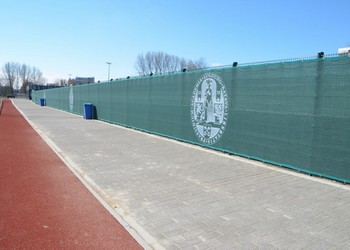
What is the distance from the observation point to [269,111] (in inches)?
300

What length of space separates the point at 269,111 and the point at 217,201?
356cm

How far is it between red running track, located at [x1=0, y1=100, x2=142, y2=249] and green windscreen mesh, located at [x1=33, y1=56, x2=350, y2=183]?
15.1 feet

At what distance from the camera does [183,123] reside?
11125 millimetres

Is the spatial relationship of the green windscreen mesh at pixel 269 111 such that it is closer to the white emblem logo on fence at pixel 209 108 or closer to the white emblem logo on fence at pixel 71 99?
the white emblem logo on fence at pixel 209 108

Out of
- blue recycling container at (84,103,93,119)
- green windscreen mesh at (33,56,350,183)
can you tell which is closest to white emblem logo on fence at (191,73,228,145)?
green windscreen mesh at (33,56,350,183)

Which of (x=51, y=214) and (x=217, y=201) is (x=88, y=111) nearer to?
(x=51, y=214)

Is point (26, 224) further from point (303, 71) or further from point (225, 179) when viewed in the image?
point (303, 71)

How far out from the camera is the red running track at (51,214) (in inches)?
142

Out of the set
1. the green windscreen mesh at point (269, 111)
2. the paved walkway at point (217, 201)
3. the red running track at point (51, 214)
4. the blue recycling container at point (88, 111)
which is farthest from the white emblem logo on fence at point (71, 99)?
the red running track at point (51, 214)

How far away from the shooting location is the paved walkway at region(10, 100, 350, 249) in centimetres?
370

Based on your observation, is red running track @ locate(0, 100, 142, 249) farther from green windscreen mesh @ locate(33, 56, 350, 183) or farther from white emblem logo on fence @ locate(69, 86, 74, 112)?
white emblem logo on fence @ locate(69, 86, 74, 112)

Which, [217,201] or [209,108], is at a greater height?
[209,108]

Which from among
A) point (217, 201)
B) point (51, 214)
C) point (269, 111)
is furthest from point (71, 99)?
point (217, 201)

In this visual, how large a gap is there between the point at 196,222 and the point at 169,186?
5.66 feet
